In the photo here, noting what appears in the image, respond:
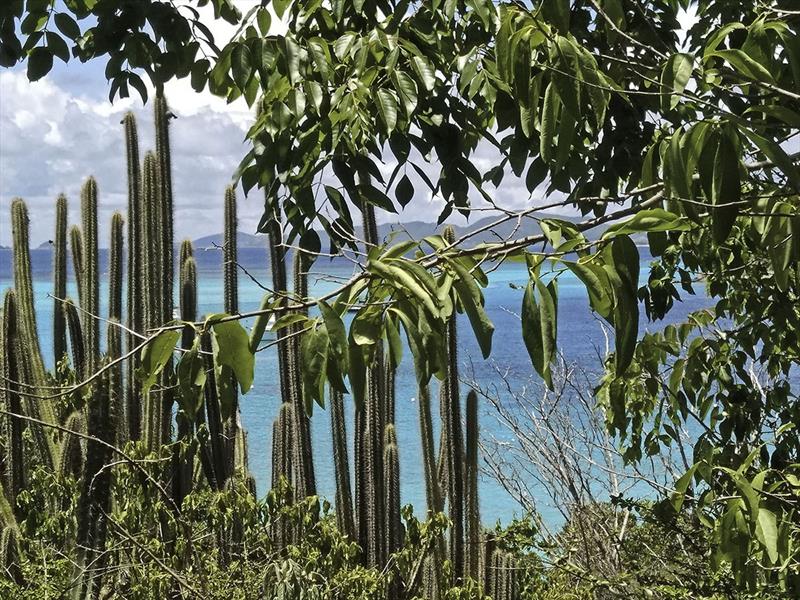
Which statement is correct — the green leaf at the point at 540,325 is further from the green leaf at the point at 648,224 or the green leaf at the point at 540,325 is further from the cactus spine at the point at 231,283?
the cactus spine at the point at 231,283

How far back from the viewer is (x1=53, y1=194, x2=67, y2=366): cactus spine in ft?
21.0

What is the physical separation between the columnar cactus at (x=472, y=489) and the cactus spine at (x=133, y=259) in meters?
2.02

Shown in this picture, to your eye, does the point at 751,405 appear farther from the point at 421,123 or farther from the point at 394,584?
→ the point at 394,584

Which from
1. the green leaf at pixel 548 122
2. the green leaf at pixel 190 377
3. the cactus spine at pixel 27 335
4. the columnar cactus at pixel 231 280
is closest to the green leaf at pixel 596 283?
the green leaf at pixel 548 122

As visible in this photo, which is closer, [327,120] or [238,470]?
[327,120]

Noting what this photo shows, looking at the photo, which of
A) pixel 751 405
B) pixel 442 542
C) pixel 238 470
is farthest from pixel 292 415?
pixel 751 405

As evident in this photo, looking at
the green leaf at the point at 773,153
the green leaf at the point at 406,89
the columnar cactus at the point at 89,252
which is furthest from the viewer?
the columnar cactus at the point at 89,252

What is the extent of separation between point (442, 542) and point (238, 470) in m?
1.21

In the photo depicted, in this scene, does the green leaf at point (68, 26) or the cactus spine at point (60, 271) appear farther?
the cactus spine at point (60, 271)

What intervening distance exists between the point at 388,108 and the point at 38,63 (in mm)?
867

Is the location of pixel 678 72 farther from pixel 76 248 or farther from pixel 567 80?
pixel 76 248

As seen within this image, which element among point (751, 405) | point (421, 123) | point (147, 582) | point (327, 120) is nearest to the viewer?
point (327, 120)

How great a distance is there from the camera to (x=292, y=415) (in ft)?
18.2

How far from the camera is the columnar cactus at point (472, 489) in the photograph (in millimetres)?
5559
